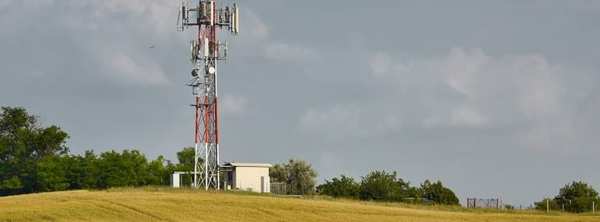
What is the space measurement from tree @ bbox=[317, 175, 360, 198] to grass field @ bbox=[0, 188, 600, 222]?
27112 millimetres

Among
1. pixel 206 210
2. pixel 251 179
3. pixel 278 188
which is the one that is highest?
pixel 251 179

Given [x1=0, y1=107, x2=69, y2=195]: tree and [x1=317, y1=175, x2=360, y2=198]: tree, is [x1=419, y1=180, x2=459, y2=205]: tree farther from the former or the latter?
[x1=0, y1=107, x2=69, y2=195]: tree

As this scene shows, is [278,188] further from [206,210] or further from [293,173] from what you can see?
[206,210]

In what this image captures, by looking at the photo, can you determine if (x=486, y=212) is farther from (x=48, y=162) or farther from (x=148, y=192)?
(x=48, y=162)

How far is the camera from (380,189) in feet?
407

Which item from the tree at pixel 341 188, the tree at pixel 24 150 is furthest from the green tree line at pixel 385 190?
the tree at pixel 24 150

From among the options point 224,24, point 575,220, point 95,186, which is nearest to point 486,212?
point 575,220

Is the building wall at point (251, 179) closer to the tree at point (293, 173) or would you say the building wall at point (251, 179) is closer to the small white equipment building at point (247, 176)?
the small white equipment building at point (247, 176)

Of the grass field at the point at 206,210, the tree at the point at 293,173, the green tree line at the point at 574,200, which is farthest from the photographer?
the tree at the point at 293,173

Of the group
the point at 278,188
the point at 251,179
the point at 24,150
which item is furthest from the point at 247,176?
the point at 24,150

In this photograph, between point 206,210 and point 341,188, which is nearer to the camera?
point 206,210

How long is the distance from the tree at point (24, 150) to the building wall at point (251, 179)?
824 inches

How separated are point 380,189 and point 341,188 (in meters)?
5.24

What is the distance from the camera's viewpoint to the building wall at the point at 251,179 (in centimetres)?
11938
